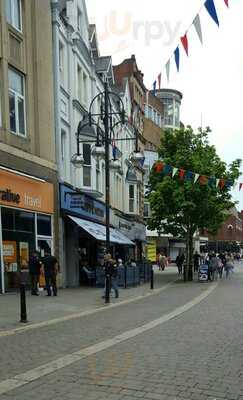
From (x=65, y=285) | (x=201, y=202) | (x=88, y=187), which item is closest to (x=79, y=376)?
(x=65, y=285)

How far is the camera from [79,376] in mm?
6672

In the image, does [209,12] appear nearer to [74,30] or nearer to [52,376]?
[52,376]

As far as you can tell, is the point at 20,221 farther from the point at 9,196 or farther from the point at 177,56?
the point at 177,56

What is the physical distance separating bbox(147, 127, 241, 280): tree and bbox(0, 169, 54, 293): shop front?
1154 cm

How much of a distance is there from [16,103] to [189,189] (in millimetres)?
15056

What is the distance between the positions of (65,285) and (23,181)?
659cm

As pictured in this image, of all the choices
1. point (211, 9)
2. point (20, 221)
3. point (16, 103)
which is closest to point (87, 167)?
point (16, 103)

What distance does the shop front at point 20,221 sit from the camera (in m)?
17.9

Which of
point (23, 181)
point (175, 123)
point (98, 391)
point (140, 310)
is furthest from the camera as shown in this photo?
point (175, 123)

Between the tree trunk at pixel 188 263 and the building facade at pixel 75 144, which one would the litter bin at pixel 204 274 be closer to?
the tree trunk at pixel 188 263

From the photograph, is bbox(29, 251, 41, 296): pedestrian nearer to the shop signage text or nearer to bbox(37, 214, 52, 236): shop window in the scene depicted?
the shop signage text

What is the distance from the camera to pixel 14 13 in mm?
19750

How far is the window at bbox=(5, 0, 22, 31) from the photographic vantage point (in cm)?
1917

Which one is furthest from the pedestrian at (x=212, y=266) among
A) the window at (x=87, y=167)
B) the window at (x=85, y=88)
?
the window at (x=85, y=88)
